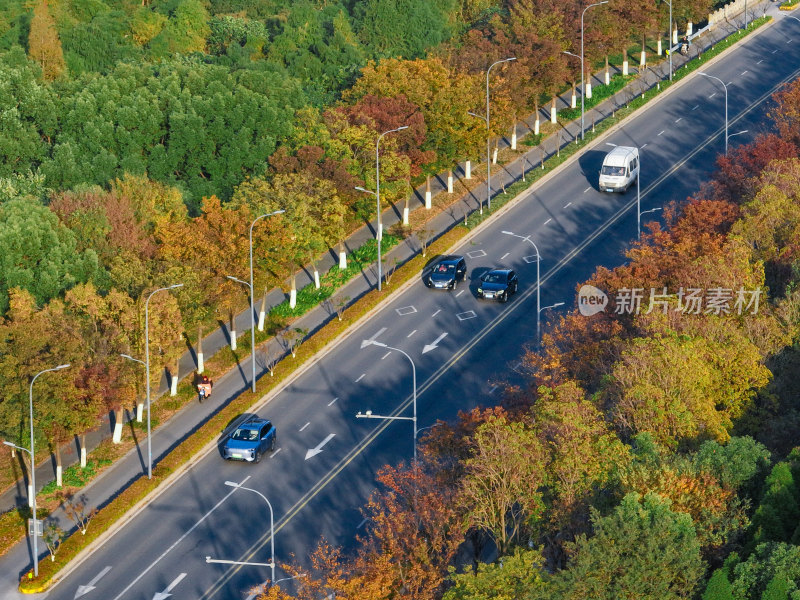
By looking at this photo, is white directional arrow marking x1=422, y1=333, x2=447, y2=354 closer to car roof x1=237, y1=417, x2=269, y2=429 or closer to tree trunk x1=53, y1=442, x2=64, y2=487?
car roof x1=237, y1=417, x2=269, y2=429

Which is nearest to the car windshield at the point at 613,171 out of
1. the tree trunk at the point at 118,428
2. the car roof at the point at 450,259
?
the car roof at the point at 450,259

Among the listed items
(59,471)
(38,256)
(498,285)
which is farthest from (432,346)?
(38,256)

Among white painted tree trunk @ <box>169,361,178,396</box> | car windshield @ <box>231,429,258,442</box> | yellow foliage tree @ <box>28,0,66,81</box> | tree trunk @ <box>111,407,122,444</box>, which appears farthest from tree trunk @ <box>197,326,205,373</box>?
yellow foliage tree @ <box>28,0,66,81</box>

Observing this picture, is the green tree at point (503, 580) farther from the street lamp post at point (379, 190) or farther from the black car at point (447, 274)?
the street lamp post at point (379, 190)

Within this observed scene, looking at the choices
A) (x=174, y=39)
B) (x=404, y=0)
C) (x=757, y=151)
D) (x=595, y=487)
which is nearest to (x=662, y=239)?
(x=757, y=151)

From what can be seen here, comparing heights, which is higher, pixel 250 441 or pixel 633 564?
pixel 633 564

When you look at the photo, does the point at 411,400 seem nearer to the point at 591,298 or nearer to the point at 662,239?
the point at 591,298

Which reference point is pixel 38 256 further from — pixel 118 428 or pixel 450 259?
pixel 450 259
